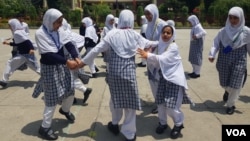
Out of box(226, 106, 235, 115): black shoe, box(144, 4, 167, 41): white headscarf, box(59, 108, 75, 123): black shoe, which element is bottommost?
box(226, 106, 235, 115): black shoe

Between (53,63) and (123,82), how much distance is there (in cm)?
105

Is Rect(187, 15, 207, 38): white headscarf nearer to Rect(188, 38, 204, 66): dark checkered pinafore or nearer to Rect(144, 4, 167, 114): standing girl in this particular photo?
Rect(188, 38, 204, 66): dark checkered pinafore

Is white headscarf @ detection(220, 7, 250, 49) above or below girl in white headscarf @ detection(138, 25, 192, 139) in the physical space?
above

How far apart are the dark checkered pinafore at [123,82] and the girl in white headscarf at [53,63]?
578 millimetres

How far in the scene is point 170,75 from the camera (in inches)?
183

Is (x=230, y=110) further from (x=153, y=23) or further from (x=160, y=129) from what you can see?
(x=153, y=23)

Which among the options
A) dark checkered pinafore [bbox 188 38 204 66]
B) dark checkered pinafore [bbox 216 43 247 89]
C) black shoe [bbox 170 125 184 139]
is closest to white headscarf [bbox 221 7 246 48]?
dark checkered pinafore [bbox 216 43 247 89]

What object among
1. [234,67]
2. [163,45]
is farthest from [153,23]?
[234,67]

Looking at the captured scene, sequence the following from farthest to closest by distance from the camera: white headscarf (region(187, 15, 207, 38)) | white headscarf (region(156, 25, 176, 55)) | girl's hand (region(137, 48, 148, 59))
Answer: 1. white headscarf (region(187, 15, 207, 38))
2. white headscarf (region(156, 25, 176, 55))
3. girl's hand (region(137, 48, 148, 59))

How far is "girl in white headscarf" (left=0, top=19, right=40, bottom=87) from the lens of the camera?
7496 mm

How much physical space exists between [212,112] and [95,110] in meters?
2.20

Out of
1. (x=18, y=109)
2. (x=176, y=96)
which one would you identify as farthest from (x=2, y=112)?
(x=176, y=96)

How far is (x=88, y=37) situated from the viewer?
8.79 meters

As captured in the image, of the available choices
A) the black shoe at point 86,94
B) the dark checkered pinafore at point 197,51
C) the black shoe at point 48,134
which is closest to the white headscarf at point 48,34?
the black shoe at point 48,134
